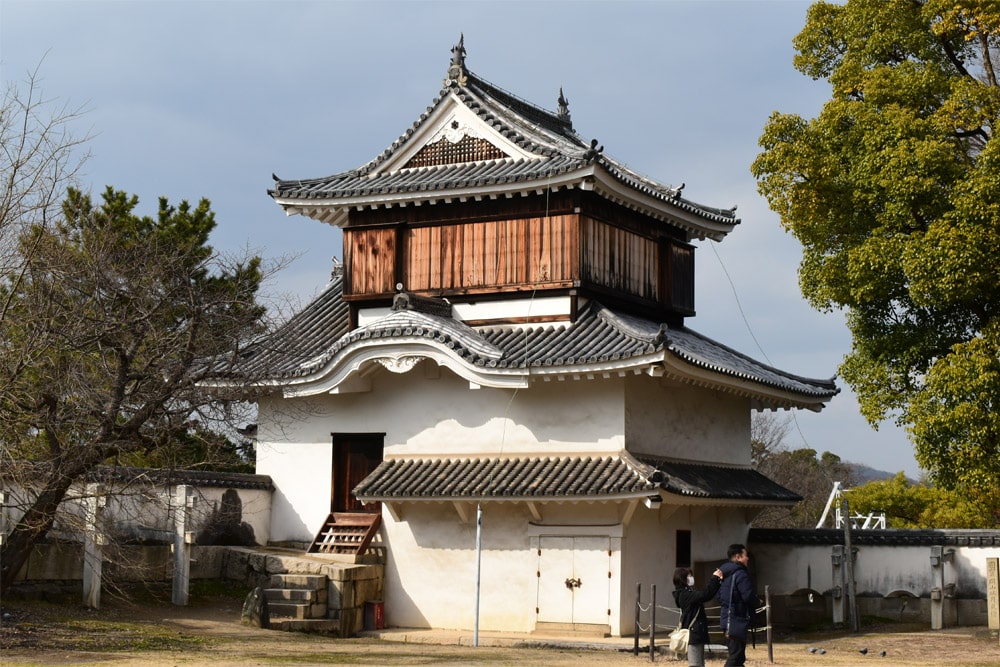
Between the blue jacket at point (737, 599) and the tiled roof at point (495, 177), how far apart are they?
34.7ft

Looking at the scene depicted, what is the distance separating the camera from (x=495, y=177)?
2306 cm

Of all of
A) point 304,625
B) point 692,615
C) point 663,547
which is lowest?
point 304,625

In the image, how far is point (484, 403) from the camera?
72.9 ft

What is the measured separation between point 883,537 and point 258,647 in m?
13.0

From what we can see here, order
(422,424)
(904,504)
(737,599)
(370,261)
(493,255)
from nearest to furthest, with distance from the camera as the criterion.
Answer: (737,599)
(422,424)
(493,255)
(370,261)
(904,504)

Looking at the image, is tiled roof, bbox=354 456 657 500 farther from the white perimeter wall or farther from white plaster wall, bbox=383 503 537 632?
the white perimeter wall

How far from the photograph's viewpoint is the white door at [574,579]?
20266 mm

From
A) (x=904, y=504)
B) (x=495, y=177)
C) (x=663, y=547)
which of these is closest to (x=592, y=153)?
(x=495, y=177)

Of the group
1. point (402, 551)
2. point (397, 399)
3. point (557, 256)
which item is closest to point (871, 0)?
point (557, 256)

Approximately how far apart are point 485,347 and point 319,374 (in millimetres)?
3251

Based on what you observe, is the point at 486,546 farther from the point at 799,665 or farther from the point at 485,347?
the point at 799,665

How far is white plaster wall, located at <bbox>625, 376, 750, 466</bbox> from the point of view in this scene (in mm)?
21489

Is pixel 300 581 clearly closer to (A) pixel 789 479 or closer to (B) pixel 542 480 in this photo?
(B) pixel 542 480

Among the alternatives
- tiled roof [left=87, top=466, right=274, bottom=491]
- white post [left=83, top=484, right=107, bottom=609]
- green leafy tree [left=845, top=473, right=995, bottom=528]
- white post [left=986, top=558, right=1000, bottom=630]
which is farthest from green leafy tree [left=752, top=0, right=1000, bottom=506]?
green leafy tree [left=845, top=473, right=995, bottom=528]
